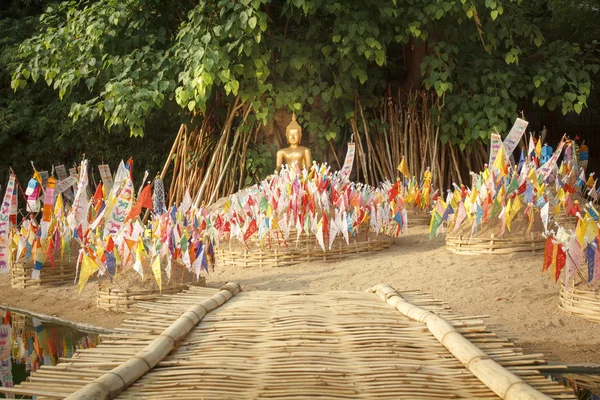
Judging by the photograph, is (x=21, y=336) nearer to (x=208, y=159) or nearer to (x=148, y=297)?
(x=148, y=297)

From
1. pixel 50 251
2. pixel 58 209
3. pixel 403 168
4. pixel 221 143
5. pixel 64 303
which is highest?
pixel 221 143

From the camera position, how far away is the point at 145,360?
101 inches

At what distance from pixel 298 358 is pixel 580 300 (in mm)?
1729

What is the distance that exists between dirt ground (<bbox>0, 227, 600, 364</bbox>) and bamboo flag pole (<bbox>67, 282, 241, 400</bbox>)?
107cm

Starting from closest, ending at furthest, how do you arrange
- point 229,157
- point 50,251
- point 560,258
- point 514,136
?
point 560,258 → point 50,251 → point 514,136 → point 229,157

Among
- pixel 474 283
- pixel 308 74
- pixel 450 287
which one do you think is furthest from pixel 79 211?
pixel 308 74

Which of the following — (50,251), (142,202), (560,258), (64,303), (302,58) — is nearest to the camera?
(560,258)

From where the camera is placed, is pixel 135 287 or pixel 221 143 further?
pixel 221 143

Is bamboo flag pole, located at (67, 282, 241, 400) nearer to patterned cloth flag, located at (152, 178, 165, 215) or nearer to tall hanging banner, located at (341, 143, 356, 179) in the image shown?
patterned cloth flag, located at (152, 178, 165, 215)

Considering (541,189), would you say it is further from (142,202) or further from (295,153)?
(295,153)

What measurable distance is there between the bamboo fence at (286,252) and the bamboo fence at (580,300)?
193 centimetres

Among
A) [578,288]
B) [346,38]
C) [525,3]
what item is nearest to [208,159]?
[346,38]

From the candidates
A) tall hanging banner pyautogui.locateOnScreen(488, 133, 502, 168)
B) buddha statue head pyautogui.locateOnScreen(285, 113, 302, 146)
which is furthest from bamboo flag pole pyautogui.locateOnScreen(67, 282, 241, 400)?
buddha statue head pyautogui.locateOnScreen(285, 113, 302, 146)

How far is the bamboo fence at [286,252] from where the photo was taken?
18.4 ft
